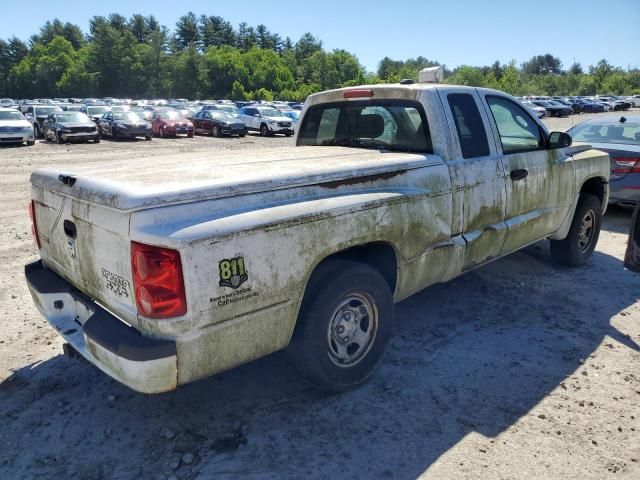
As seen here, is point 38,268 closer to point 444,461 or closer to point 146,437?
point 146,437

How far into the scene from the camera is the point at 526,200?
4598 millimetres

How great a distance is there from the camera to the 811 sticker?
8.08ft

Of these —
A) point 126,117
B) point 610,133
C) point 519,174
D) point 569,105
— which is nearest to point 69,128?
point 126,117

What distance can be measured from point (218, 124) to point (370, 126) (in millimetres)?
24378

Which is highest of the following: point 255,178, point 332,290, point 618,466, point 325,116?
point 325,116

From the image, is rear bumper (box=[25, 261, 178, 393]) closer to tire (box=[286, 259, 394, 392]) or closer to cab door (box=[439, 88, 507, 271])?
tire (box=[286, 259, 394, 392])

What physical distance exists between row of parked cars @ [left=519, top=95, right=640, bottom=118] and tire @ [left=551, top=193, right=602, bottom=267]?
3958cm

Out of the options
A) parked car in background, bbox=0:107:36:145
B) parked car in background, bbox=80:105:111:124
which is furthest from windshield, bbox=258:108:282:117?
parked car in background, bbox=0:107:36:145

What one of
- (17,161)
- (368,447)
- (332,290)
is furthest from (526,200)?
(17,161)

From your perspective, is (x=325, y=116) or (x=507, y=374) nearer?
(x=507, y=374)

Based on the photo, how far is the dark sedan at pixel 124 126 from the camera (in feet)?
78.7

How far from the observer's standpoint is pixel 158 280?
2.36 m

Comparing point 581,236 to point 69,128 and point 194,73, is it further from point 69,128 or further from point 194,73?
point 194,73

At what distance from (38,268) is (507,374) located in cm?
336
